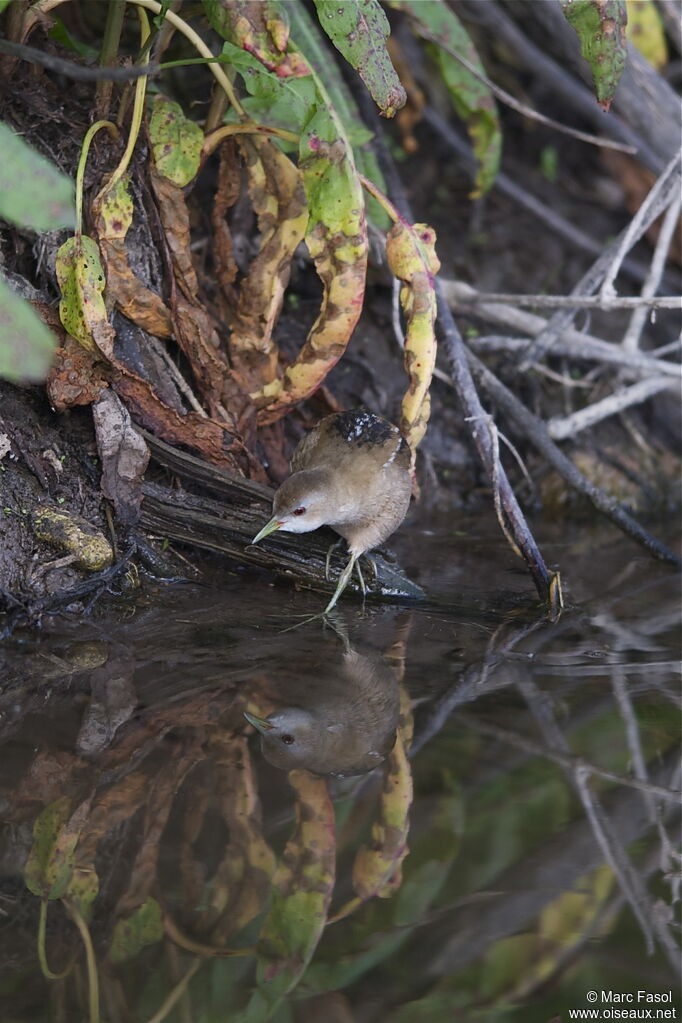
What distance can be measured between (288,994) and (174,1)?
9.83 feet

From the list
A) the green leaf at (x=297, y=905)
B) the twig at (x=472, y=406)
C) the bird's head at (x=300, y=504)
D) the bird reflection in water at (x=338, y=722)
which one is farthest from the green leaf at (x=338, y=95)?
the green leaf at (x=297, y=905)

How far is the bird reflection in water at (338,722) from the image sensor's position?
258 centimetres

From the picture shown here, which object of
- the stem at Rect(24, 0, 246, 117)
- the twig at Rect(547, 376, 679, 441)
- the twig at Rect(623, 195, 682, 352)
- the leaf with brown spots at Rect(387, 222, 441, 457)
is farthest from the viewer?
the twig at Rect(547, 376, 679, 441)

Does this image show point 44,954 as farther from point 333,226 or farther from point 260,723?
point 333,226

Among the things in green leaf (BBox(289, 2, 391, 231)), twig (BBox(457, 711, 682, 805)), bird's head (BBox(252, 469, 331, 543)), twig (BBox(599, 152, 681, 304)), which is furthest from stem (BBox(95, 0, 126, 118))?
twig (BBox(457, 711, 682, 805))

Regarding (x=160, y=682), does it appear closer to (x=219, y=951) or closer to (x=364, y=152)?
(x=219, y=951)

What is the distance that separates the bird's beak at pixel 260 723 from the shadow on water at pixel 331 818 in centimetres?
1

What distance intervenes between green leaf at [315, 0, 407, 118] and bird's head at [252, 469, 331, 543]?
3.95 ft

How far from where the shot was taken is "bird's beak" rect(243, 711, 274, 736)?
2.69 meters

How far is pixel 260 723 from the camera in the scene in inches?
107

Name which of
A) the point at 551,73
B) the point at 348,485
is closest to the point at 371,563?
the point at 348,485

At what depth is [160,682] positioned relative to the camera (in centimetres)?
295

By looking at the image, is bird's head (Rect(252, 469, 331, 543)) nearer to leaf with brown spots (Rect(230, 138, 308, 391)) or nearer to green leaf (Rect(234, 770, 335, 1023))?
leaf with brown spots (Rect(230, 138, 308, 391))

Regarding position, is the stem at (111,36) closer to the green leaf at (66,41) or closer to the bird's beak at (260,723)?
the green leaf at (66,41)
